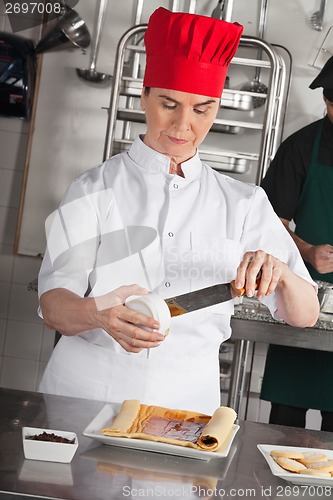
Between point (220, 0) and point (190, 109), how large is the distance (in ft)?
7.53

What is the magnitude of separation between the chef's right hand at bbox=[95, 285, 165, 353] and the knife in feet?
0.31

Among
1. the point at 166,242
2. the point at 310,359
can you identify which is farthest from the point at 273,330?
the point at 166,242

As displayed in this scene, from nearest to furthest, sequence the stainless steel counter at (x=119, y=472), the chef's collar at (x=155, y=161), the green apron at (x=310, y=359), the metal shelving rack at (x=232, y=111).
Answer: the stainless steel counter at (x=119, y=472), the chef's collar at (x=155, y=161), the green apron at (x=310, y=359), the metal shelving rack at (x=232, y=111)

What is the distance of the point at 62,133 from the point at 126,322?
9.48 feet

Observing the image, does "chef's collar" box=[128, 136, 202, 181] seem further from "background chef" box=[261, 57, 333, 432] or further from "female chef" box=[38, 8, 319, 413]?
"background chef" box=[261, 57, 333, 432]

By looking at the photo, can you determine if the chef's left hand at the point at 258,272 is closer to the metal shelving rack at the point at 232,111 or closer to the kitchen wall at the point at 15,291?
the metal shelving rack at the point at 232,111

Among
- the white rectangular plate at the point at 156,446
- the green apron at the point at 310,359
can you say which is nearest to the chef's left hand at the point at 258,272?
the white rectangular plate at the point at 156,446

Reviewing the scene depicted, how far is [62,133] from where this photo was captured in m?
4.34

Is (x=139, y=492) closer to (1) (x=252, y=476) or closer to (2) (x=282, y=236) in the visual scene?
(1) (x=252, y=476)

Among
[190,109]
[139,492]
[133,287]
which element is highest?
[190,109]

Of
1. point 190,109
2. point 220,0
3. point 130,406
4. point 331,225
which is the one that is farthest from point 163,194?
point 220,0

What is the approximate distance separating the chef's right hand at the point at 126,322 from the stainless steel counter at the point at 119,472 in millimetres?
207

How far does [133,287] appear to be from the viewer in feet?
5.37

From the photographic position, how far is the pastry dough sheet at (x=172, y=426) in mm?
1506
